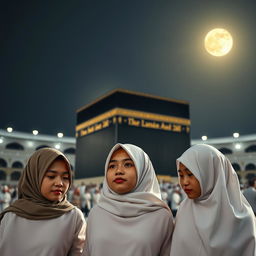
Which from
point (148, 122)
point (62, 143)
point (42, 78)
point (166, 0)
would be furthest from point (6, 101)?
point (166, 0)

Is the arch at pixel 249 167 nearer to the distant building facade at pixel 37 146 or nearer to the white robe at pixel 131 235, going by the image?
the distant building facade at pixel 37 146

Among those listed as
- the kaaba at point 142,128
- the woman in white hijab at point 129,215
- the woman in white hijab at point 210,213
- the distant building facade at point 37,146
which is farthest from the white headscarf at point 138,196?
the distant building facade at point 37,146

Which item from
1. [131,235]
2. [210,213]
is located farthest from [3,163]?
[210,213]

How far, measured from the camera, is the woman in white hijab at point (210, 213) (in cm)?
174

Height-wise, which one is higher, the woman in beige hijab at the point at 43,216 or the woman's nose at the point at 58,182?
the woman's nose at the point at 58,182

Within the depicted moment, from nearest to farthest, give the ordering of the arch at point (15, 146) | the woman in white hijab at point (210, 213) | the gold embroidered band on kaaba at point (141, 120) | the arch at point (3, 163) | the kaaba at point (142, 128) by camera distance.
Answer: the woman in white hijab at point (210, 213)
the kaaba at point (142, 128)
the gold embroidered band on kaaba at point (141, 120)
the arch at point (3, 163)
the arch at point (15, 146)

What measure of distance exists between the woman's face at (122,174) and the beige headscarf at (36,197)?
327 mm

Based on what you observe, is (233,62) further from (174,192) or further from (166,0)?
(174,192)

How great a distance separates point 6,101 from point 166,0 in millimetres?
14866

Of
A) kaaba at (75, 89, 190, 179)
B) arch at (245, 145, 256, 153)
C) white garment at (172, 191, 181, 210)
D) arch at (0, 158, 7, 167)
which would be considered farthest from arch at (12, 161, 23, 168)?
white garment at (172, 191, 181, 210)

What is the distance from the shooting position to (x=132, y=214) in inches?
75.3

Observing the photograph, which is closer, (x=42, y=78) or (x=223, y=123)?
(x=42, y=78)

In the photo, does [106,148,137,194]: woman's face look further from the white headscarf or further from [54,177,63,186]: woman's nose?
[54,177,63,186]: woman's nose

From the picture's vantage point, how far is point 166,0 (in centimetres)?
2244
